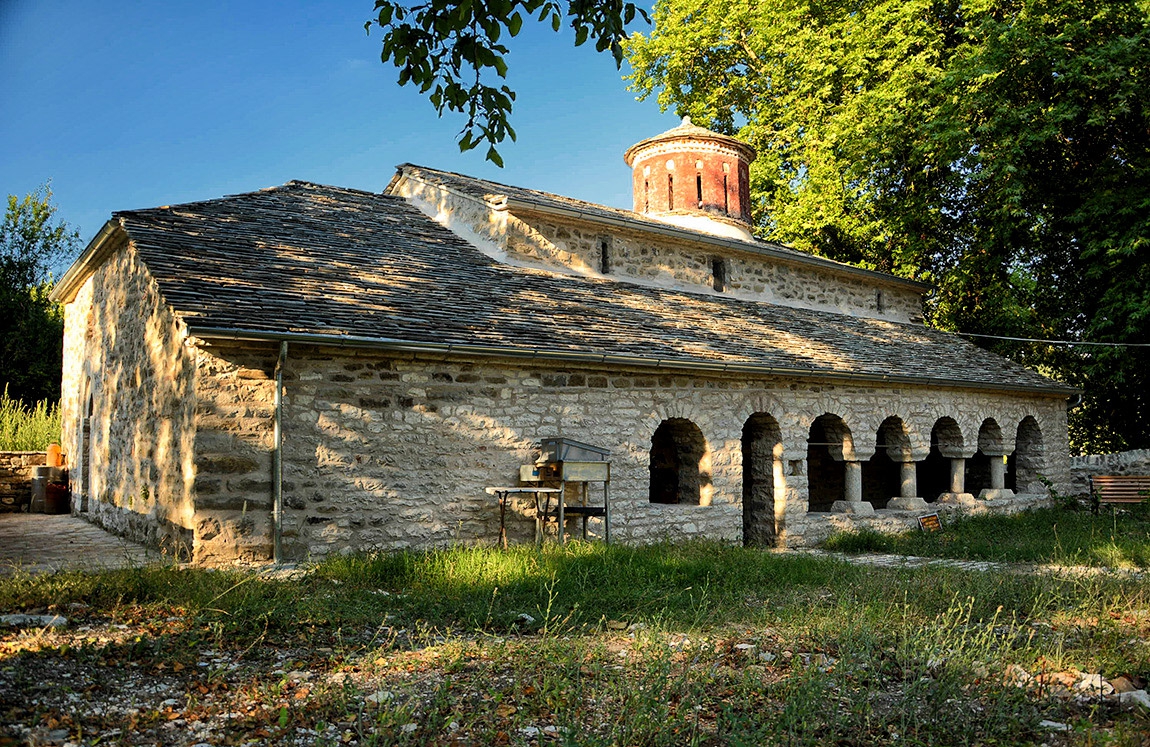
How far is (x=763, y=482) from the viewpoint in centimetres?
1230

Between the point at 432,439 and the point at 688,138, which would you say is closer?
the point at 432,439

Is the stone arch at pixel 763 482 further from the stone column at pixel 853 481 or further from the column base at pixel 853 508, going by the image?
the stone column at pixel 853 481

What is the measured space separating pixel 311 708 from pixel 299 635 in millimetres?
1373

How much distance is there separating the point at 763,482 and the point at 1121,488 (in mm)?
9120

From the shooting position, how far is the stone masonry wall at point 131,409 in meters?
8.30

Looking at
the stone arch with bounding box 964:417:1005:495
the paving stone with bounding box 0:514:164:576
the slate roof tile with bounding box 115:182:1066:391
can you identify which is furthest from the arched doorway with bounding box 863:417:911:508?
the paving stone with bounding box 0:514:164:576

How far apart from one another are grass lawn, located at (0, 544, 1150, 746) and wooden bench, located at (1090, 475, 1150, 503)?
11.1 metres

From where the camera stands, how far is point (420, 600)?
239 inches

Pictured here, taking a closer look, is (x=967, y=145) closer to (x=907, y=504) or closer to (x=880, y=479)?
(x=880, y=479)

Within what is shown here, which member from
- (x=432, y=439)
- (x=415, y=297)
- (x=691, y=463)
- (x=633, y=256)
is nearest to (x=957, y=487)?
(x=691, y=463)

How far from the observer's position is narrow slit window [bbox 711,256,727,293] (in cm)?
1498

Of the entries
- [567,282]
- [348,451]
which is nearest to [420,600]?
[348,451]

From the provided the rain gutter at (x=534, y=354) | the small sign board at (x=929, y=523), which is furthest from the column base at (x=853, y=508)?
the rain gutter at (x=534, y=354)

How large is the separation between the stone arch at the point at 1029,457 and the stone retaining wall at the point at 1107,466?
4.53 feet
